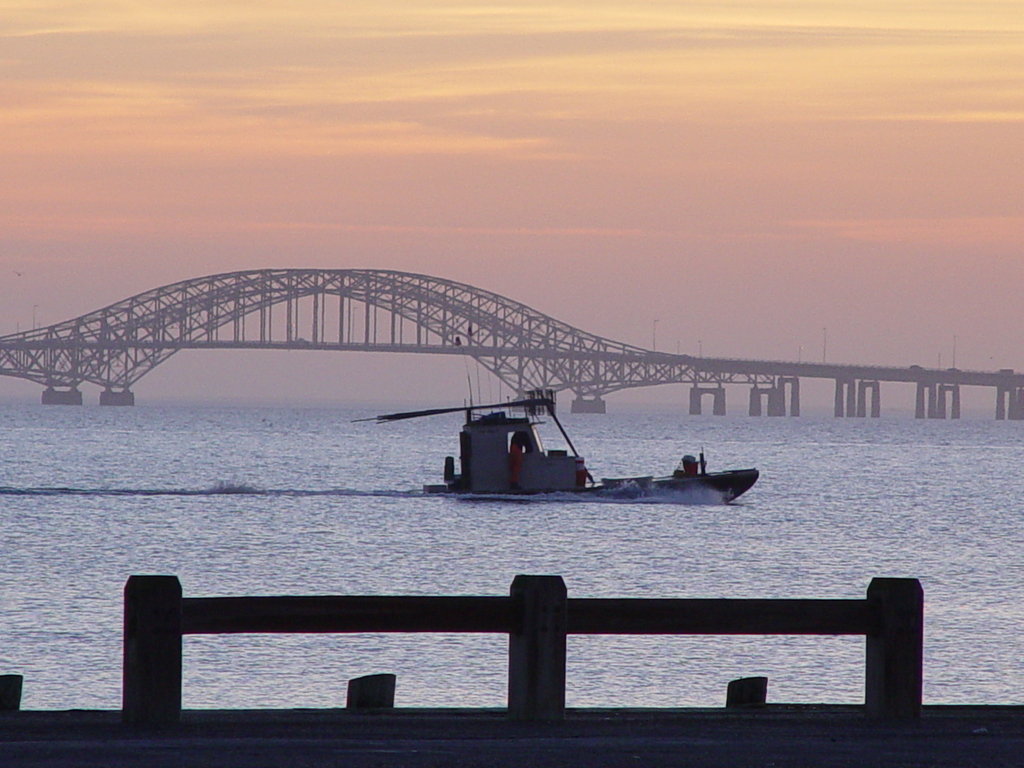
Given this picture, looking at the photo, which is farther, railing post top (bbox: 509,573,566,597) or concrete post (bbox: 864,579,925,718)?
concrete post (bbox: 864,579,925,718)

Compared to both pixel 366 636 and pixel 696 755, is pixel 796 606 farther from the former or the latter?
pixel 366 636

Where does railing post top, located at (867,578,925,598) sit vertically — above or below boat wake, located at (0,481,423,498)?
above

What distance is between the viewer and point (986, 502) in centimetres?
6900

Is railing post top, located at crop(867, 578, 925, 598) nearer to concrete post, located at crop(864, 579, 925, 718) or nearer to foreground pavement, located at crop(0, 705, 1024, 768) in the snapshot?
concrete post, located at crop(864, 579, 925, 718)

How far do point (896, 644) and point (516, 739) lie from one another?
2.05 meters

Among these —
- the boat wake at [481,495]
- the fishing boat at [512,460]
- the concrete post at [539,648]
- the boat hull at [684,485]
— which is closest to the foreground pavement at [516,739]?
the concrete post at [539,648]

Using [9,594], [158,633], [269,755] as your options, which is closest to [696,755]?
[269,755]

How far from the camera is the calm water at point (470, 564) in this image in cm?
2211

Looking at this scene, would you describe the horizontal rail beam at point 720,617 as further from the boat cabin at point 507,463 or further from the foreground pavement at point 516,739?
the boat cabin at point 507,463

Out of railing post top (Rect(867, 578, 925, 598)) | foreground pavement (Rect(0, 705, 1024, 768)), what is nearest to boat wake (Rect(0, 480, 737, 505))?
foreground pavement (Rect(0, 705, 1024, 768))

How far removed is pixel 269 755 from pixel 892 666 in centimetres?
329

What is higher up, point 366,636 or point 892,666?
point 892,666

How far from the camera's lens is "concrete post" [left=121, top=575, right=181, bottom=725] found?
32.1 ft

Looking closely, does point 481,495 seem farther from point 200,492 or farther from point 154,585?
point 154,585
